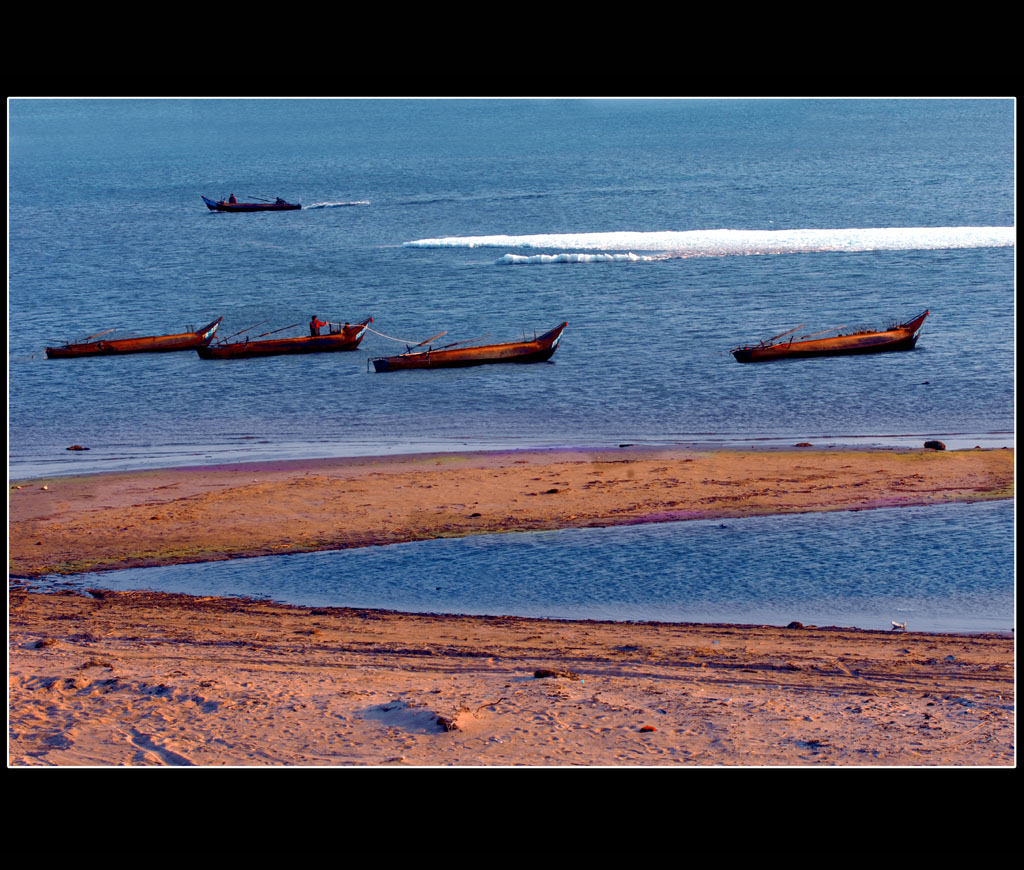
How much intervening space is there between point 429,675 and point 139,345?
112 ft

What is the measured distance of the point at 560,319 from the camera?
4853 cm

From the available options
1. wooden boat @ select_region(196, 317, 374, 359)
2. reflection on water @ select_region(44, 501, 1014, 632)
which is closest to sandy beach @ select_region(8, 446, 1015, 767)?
reflection on water @ select_region(44, 501, 1014, 632)

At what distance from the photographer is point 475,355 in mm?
39125

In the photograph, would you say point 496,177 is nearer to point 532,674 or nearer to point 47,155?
point 47,155

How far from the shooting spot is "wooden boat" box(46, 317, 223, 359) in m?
42.3

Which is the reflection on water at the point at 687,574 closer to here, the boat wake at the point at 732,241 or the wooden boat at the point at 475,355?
the wooden boat at the point at 475,355

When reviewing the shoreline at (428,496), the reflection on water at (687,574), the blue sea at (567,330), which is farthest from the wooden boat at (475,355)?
the reflection on water at (687,574)

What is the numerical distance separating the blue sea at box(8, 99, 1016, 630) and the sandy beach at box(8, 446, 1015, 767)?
4.22 ft

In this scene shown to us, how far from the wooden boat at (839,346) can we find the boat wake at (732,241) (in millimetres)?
22915

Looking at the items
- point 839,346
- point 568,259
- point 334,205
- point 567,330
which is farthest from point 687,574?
point 334,205

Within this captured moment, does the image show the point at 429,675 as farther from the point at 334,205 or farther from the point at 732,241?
the point at 334,205

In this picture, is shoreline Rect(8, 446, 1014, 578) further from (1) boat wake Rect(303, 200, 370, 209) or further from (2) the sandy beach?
(1) boat wake Rect(303, 200, 370, 209)

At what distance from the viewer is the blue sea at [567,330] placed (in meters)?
18.0

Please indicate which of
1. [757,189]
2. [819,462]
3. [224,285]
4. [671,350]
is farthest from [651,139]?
[819,462]
